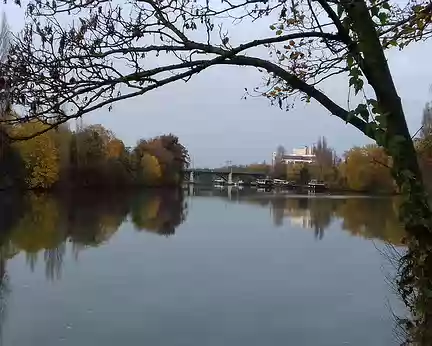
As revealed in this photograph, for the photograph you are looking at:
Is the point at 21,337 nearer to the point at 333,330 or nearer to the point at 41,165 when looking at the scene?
the point at 333,330

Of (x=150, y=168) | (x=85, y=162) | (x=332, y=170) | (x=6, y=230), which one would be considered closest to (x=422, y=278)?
(x=6, y=230)

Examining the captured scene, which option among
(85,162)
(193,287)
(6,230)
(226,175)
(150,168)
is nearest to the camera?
(193,287)

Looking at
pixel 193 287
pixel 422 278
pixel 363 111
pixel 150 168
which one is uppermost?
pixel 150 168

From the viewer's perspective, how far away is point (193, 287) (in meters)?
12.4

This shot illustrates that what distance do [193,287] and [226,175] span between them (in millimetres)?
93053

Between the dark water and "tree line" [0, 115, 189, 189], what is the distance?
12.8 m

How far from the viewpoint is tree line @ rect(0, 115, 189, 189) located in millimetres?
40906

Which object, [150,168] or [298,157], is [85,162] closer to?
[150,168]

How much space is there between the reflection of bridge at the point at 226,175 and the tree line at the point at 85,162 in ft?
95.7

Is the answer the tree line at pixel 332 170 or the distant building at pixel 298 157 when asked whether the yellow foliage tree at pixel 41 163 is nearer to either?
the tree line at pixel 332 170

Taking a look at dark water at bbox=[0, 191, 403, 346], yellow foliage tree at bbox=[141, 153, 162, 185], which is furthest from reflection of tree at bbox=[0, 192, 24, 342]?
yellow foliage tree at bbox=[141, 153, 162, 185]

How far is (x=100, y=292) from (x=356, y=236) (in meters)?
13.9

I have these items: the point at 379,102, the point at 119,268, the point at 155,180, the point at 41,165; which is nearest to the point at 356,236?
the point at 119,268

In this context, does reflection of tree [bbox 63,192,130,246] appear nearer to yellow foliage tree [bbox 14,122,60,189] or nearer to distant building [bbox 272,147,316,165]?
yellow foliage tree [bbox 14,122,60,189]
